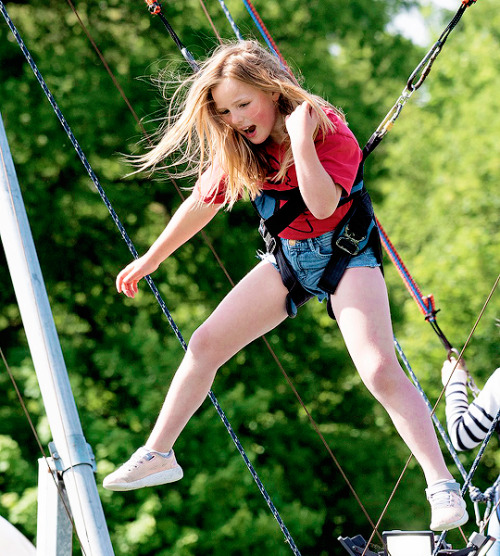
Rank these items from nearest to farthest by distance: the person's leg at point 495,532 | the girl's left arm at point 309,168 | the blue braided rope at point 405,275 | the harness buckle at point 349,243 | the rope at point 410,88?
the girl's left arm at point 309,168 < the harness buckle at point 349,243 < the rope at point 410,88 < the person's leg at point 495,532 < the blue braided rope at point 405,275

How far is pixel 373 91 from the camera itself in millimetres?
12375

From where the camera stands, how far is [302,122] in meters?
2.45

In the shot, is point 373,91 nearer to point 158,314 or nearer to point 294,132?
point 158,314

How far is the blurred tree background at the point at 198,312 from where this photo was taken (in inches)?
343

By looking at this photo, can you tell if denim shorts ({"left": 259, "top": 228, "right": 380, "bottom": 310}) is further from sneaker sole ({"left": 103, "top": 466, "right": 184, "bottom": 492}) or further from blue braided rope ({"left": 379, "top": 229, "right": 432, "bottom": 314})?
blue braided rope ({"left": 379, "top": 229, "right": 432, "bottom": 314})

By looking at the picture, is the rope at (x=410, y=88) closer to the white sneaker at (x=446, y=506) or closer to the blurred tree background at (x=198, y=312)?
the white sneaker at (x=446, y=506)

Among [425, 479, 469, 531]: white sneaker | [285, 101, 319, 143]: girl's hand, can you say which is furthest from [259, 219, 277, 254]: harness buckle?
[425, 479, 469, 531]: white sneaker

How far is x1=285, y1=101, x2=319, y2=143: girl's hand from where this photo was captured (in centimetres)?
244

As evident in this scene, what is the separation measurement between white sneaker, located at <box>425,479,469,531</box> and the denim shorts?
59 cm

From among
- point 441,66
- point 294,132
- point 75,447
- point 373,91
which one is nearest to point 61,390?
point 75,447

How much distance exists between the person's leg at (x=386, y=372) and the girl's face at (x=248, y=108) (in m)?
0.47

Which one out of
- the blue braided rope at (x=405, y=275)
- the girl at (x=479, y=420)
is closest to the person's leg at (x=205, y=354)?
the girl at (x=479, y=420)

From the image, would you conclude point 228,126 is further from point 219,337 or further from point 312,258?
point 219,337

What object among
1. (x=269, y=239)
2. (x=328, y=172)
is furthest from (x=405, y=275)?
(x=328, y=172)
